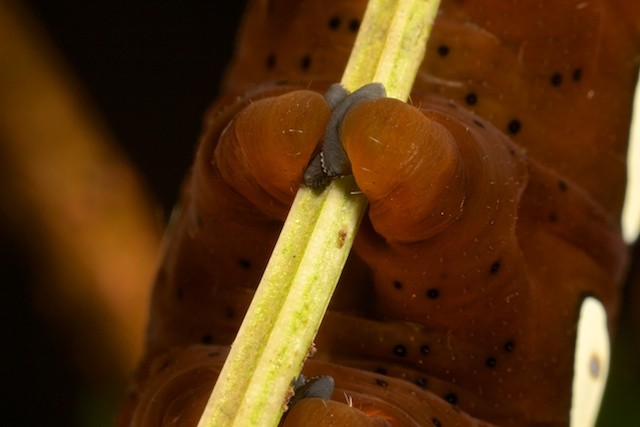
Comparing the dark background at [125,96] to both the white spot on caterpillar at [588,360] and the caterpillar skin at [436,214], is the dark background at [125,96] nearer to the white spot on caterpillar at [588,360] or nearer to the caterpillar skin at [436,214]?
the caterpillar skin at [436,214]

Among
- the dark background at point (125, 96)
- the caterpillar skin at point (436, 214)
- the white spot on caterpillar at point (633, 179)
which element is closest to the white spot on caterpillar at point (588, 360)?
the caterpillar skin at point (436, 214)

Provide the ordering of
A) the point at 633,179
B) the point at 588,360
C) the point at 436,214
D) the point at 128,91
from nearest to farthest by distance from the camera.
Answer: the point at 436,214 → the point at 588,360 → the point at 633,179 → the point at 128,91

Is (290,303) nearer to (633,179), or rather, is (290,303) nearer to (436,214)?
(436,214)

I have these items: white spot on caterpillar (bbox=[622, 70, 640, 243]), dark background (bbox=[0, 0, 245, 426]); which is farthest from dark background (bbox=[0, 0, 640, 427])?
white spot on caterpillar (bbox=[622, 70, 640, 243])

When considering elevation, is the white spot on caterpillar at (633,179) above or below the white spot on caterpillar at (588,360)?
above

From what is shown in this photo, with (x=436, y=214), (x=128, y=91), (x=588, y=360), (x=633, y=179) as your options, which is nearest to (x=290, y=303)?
(x=436, y=214)

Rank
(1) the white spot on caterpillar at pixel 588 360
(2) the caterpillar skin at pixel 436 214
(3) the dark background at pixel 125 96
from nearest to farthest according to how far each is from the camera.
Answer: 1. (2) the caterpillar skin at pixel 436 214
2. (1) the white spot on caterpillar at pixel 588 360
3. (3) the dark background at pixel 125 96

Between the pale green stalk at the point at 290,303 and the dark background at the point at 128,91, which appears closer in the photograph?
the pale green stalk at the point at 290,303
